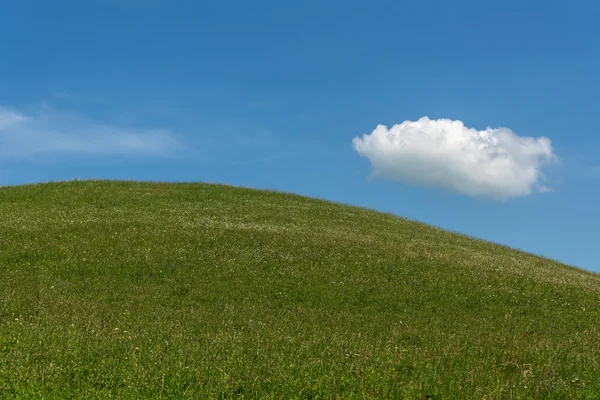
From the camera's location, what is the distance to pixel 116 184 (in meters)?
49.2

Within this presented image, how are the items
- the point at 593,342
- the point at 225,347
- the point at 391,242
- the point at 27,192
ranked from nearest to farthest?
the point at 225,347 < the point at 593,342 < the point at 391,242 < the point at 27,192

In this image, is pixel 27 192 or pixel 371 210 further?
pixel 371 210

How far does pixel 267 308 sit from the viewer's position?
774 inches

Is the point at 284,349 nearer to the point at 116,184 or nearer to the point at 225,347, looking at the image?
the point at 225,347

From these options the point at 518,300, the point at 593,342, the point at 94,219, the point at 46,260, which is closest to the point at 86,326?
the point at 46,260

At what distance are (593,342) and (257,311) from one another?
10.7 m

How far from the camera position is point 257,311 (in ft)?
62.3

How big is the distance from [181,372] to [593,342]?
41.6 feet

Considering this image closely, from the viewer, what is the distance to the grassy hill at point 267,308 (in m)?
10.5

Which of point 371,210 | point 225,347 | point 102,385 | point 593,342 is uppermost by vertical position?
point 371,210

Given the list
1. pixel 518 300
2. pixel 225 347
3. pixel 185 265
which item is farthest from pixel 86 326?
pixel 518 300

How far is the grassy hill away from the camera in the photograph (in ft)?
34.6

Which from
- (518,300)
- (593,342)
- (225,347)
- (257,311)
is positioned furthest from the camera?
(518,300)

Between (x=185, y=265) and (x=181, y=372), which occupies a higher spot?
(x=185, y=265)
